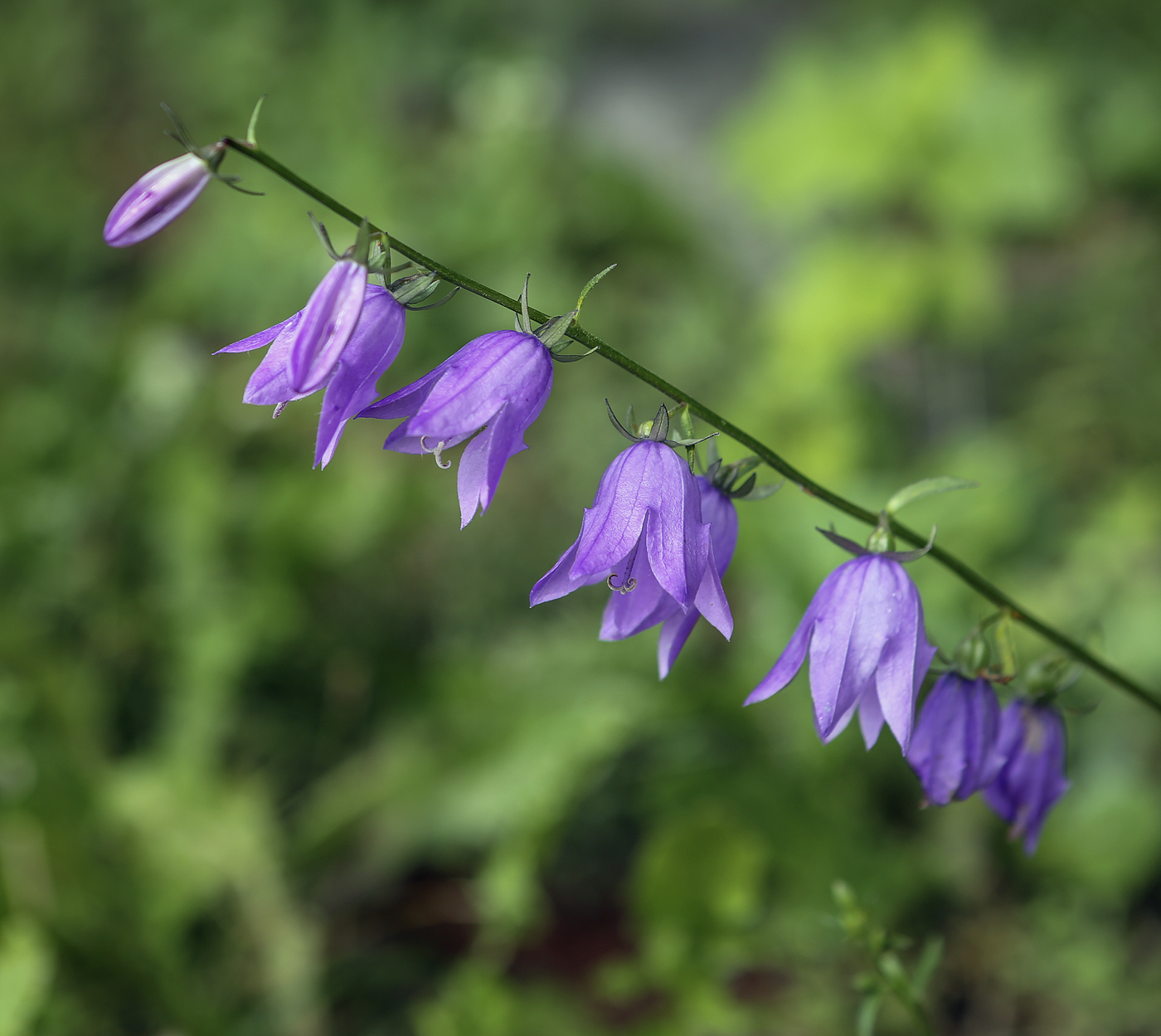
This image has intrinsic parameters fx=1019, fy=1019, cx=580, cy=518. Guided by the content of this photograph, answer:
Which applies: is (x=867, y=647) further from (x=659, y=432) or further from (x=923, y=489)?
(x=659, y=432)

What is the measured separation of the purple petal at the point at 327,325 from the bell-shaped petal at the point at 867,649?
1.64 feet

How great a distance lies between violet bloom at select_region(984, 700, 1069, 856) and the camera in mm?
1160

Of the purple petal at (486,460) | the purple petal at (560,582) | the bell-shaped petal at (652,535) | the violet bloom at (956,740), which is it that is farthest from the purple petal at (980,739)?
the purple petal at (486,460)

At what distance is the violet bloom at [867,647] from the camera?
983 millimetres

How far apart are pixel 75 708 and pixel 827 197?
10.0 ft

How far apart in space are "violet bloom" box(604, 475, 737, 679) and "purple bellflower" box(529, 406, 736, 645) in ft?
0.22

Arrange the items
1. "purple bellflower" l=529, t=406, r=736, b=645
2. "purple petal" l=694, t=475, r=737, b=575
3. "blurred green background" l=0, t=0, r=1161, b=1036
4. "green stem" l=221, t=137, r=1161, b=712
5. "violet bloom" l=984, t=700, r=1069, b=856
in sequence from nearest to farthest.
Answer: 1. "green stem" l=221, t=137, r=1161, b=712
2. "purple bellflower" l=529, t=406, r=736, b=645
3. "purple petal" l=694, t=475, r=737, b=575
4. "violet bloom" l=984, t=700, r=1069, b=856
5. "blurred green background" l=0, t=0, r=1161, b=1036

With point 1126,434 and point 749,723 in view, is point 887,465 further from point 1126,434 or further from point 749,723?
point 749,723

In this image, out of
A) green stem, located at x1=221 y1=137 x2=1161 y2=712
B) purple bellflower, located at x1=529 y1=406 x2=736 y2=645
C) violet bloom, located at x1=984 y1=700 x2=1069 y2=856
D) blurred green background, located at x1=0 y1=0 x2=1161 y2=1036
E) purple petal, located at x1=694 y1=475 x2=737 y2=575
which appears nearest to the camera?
green stem, located at x1=221 y1=137 x2=1161 y2=712

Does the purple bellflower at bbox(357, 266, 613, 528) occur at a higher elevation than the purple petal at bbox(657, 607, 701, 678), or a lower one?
higher

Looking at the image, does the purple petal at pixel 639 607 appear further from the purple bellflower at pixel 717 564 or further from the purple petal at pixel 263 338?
the purple petal at pixel 263 338

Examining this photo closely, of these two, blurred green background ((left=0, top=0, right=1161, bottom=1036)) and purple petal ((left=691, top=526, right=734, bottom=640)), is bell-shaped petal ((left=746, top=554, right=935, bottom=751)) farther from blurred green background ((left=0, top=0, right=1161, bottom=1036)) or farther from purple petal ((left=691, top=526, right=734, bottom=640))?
blurred green background ((left=0, top=0, right=1161, bottom=1036))

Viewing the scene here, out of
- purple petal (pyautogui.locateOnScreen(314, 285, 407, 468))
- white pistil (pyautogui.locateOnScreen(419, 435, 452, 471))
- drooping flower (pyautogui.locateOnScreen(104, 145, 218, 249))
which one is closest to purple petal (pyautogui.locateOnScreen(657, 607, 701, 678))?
white pistil (pyautogui.locateOnScreen(419, 435, 452, 471))

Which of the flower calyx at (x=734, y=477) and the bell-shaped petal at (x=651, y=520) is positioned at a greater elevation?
the flower calyx at (x=734, y=477)
